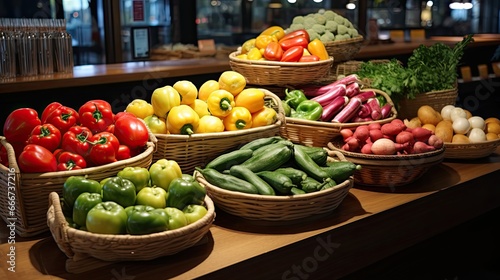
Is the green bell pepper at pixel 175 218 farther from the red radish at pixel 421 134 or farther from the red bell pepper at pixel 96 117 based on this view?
the red radish at pixel 421 134

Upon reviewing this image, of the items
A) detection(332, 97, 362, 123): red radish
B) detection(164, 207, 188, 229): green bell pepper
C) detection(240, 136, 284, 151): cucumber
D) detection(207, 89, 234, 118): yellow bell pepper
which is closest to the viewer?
detection(164, 207, 188, 229): green bell pepper

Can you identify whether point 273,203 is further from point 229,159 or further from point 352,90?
point 352,90

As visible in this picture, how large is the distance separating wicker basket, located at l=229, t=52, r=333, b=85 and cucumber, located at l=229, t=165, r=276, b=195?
0.89 metres

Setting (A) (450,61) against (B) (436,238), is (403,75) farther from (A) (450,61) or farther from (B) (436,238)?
(B) (436,238)

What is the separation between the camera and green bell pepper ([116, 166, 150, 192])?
6.19ft

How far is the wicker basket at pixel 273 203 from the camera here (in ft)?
6.71

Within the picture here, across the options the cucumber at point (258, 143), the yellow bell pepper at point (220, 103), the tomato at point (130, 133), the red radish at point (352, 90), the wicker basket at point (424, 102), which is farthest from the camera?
the wicker basket at point (424, 102)

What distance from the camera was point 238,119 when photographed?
2.46m

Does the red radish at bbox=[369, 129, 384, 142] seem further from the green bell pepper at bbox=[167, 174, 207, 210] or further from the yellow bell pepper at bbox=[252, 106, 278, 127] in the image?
the green bell pepper at bbox=[167, 174, 207, 210]

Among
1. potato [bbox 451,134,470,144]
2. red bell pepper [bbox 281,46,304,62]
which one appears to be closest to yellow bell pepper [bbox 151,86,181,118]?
red bell pepper [bbox 281,46,304,62]

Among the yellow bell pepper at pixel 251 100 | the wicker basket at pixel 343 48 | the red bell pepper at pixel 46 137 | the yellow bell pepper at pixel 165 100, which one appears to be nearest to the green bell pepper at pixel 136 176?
the red bell pepper at pixel 46 137

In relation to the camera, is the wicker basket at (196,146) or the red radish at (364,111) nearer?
the wicker basket at (196,146)

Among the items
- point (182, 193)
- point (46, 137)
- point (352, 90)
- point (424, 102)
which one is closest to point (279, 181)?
point (182, 193)

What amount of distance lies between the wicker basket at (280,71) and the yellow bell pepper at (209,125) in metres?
0.65
